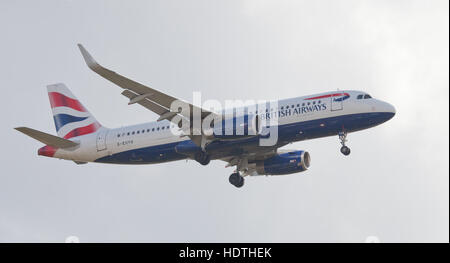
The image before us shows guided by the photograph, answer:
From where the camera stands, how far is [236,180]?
57.6 m

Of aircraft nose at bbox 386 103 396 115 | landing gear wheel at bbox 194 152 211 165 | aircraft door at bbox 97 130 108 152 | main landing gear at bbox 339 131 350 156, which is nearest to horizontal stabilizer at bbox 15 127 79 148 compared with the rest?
aircraft door at bbox 97 130 108 152

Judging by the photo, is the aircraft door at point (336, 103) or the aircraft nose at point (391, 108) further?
the aircraft nose at point (391, 108)

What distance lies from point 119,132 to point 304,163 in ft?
43.5

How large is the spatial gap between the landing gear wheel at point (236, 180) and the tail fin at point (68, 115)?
10202 millimetres

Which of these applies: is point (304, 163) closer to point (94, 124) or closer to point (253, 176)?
point (253, 176)

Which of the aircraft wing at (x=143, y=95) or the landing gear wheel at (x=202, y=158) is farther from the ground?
the aircraft wing at (x=143, y=95)

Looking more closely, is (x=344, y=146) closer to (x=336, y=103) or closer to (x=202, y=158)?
(x=336, y=103)

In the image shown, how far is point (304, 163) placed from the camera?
58094mm

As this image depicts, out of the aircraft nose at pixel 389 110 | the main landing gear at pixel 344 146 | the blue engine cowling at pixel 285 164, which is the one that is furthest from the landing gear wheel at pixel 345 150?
the blue engine cowling at pixel 285 164

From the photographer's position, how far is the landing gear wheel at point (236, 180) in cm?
5756

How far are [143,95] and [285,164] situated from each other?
1443 cm

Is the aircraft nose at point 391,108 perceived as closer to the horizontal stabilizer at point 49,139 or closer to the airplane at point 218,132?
Answer: the airplane at point 218,132

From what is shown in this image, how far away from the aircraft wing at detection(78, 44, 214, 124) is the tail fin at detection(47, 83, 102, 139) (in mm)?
9443
